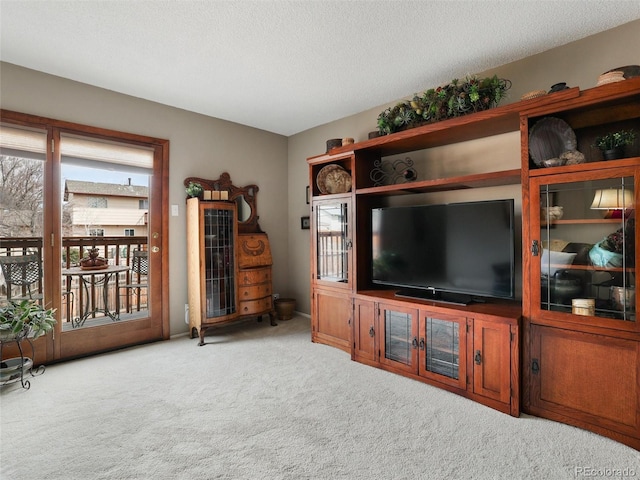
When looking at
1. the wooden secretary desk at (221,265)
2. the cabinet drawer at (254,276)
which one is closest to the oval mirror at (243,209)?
the wooden secretary desk at (221,265)

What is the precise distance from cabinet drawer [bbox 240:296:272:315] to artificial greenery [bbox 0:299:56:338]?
176 centimetres

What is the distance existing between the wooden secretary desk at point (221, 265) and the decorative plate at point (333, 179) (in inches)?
42.9

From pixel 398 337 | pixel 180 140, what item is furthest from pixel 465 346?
pixel 180 140

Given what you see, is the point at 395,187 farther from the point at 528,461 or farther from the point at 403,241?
the point at 528,461

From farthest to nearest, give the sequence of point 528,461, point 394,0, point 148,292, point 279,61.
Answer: point 148,292 < point 279,61 < point 394,0 < point 528,461

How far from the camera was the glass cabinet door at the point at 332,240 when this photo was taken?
3.29m

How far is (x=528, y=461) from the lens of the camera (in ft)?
5.52

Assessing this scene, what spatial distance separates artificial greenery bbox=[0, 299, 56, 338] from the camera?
2430 mm

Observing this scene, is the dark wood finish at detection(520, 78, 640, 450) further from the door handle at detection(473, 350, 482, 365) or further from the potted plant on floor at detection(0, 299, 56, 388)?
the potted plant on floor at detection(0, 299, 56, 388)

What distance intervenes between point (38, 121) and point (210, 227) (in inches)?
68.5

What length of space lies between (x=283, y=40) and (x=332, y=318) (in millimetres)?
2570

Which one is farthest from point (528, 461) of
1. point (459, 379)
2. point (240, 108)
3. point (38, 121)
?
point (38, 121)

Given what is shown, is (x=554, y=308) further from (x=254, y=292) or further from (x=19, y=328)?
(x=19, y=328)

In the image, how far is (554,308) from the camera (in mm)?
2064
